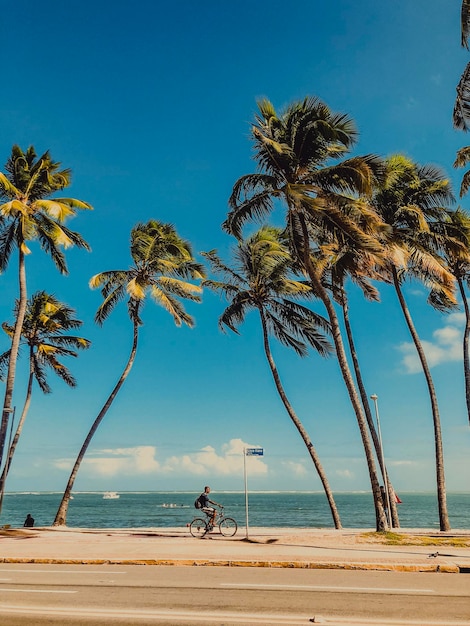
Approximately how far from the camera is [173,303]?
2605cm

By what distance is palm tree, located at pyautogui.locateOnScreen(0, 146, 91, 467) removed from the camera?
20.7 metres

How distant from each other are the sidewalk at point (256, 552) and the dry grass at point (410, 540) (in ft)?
0.19

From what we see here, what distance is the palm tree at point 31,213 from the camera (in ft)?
68.0

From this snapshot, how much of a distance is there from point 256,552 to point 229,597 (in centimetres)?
474

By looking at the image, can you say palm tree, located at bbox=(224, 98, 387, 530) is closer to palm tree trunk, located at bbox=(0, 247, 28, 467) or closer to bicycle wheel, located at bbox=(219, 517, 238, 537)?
bicycle wheel, located at bbox=(219, 517, 238, 537)

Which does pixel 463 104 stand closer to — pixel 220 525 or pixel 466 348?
pixel 466 348

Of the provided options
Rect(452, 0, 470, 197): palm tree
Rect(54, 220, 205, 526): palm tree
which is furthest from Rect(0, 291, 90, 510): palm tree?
Rect(452, 0, 470, 197): palm tree

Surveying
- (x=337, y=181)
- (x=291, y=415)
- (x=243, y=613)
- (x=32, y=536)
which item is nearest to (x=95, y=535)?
(x=32, y=536)

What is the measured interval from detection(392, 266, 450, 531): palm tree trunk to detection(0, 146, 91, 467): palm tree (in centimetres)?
1510

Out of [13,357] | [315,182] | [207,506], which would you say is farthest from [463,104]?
[13,357]

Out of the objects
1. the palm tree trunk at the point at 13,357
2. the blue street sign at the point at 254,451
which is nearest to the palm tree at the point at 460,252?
the blue street sign at the point at 254,451

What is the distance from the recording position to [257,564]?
408 inches

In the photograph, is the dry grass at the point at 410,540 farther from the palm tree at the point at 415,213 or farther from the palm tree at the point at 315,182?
the palm tree at the point at 415,213

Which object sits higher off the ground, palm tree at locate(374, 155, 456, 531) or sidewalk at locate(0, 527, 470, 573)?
palm tree at locate(374, 155, 456, 531)
